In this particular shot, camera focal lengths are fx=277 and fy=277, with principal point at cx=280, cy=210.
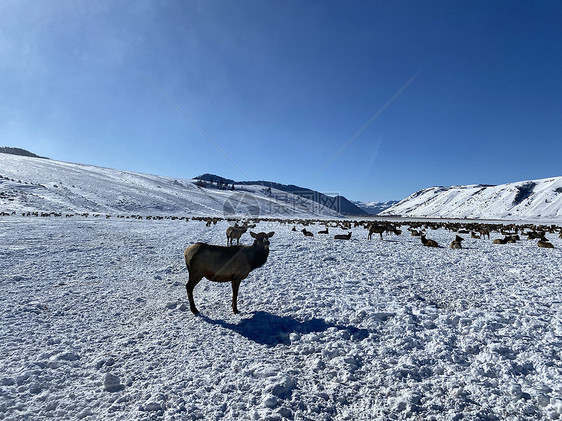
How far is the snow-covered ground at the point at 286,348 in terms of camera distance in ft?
13.1

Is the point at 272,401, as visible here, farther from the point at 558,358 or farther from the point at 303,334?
the point at 558,358

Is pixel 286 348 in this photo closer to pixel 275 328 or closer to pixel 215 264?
pixel 275 328

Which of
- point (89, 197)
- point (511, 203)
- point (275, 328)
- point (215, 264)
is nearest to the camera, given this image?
point (275, 328)

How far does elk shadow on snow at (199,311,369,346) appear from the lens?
238 inches

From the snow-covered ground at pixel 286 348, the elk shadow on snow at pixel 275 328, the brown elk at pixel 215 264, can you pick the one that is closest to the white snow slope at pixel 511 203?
the snow-covered ground at pixel 286 348

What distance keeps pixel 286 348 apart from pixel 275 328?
0.97 metres

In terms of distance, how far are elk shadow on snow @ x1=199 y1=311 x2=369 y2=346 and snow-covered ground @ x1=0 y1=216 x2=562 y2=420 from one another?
47mm

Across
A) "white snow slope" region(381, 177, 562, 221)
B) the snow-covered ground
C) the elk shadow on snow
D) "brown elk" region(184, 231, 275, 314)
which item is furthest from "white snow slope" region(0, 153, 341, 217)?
"white snow slope" region(381, 177, 562, 221)

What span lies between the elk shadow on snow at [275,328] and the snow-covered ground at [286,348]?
0.05m

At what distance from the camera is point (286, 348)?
5.70 metres

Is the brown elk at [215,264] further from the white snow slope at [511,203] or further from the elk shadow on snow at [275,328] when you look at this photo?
the white snow slope at [511,203]

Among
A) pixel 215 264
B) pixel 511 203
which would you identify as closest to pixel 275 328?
pixel 215 264

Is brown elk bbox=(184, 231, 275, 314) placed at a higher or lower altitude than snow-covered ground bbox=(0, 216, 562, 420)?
higher

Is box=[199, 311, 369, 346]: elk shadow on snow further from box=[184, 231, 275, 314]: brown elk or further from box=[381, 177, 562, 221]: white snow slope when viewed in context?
box=[381, 177, 562, 221]: white snow slope
